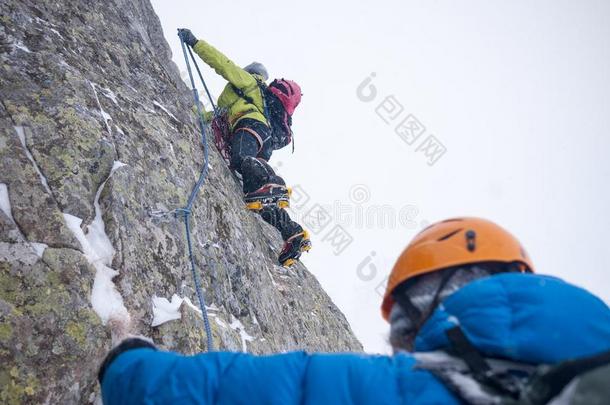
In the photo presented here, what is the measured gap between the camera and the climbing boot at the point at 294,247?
8430 mm

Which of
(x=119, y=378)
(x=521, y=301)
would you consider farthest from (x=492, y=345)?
(x=119, y=378)

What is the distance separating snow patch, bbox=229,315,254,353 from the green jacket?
14.6ft

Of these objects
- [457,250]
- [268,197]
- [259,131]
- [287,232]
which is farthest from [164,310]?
[259,131]

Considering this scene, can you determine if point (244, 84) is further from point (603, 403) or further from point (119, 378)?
point (603, 403)

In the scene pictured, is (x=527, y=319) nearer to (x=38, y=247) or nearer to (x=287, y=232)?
(x=38, y=247)

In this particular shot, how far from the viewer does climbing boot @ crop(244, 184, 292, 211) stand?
25.7 ft

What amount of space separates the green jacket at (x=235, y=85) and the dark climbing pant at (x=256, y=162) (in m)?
0.20

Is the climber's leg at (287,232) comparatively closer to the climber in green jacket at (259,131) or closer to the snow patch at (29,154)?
the climber in green jacket at (259,131)

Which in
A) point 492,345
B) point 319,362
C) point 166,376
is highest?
point 492,345

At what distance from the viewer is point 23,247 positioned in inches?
127

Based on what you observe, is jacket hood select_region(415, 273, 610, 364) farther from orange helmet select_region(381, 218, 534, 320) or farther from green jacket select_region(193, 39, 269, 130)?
green jacket select_region(193, 39, 269, 130)

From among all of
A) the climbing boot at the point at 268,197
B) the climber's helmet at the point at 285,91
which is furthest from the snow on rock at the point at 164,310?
the climber's helmet at the point at 285,91

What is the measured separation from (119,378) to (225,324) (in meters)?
2.84

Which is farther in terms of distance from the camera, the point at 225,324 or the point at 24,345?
the point at 225,324
